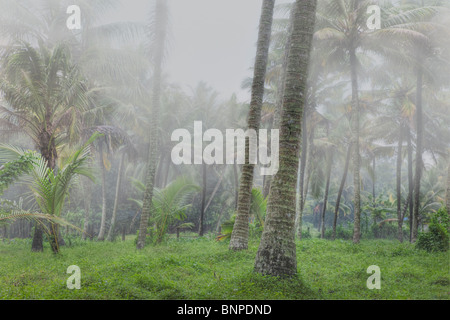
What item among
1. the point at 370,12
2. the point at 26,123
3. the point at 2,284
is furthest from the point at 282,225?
the point at 370,12

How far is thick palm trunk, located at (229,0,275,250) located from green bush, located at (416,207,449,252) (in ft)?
19.9

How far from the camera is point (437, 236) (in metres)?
10.6

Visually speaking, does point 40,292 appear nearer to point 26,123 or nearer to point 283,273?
point 283,273

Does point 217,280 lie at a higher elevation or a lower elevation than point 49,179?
lower

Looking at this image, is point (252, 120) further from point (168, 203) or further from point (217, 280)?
point (168, 203)

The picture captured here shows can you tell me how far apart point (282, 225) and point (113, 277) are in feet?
10.6

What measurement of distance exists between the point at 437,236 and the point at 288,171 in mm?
7467

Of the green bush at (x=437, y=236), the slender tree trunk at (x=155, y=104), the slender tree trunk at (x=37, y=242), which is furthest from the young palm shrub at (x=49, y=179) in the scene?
the green bush at (x=437, y=236)

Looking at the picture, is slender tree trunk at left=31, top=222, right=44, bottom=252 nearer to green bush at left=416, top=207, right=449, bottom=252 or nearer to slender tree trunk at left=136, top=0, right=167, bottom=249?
slender tree trunk at left=136, top=0, right=167, bottom=249

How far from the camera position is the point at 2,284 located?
5.75m

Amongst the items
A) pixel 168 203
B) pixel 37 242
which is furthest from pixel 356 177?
pixel 37 242

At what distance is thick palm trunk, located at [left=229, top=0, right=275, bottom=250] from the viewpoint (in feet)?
30.7

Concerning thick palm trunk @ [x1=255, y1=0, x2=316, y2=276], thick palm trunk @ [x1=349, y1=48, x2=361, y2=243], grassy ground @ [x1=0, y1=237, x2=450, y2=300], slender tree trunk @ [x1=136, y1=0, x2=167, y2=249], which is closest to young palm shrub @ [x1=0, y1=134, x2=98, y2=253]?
grassy ground @ [x1=0, y1=237, x2=450, y2=300]

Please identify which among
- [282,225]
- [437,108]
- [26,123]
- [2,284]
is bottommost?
[2,284]
